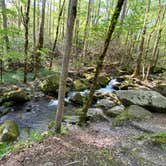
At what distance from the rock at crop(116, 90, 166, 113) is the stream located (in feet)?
7.37

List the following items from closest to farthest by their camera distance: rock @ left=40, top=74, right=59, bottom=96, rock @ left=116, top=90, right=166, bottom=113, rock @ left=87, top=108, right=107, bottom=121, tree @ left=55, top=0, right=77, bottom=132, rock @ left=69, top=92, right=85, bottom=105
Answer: tree @ left=55, top=0, right=77, bottom=132
rock @ left=87, top=108, right=107, bottom=121
rock @ left=116, top=90, right=166, bottom=113
rock @ left=69, top=92, right=85, bottom=105
rock @ left=40, top=74, right=59, bottom=96

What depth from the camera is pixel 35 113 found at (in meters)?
8.52

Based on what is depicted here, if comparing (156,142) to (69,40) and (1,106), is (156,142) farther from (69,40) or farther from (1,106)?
(1,106)

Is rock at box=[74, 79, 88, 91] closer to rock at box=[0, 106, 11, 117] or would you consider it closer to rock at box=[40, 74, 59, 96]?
rock at box=[40, 74, 59, 96]

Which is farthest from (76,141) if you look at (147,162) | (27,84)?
(27,84)

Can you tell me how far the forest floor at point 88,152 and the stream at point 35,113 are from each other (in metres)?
2.27

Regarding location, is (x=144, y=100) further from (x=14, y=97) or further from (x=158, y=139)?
(x=14, y=97)

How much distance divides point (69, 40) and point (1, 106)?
6152 mm

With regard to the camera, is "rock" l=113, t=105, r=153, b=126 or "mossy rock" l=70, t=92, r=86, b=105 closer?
"rock" l=113, t=105, r=153, b=126

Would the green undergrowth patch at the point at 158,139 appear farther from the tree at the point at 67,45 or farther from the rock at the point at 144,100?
the rock at the point at 144,100

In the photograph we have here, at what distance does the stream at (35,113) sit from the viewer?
7.23m

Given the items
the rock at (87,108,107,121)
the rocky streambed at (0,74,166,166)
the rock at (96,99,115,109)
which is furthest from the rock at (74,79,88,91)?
the rock at (87,108,107,121)

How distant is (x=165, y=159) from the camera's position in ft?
14.0

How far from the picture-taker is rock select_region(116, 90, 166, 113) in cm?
806
